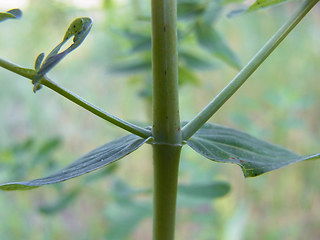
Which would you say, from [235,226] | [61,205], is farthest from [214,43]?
[235,226]

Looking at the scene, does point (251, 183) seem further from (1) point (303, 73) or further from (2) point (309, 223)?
(1) point (303, 73)

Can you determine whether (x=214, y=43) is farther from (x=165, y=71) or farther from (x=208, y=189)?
(x=165, y=71)

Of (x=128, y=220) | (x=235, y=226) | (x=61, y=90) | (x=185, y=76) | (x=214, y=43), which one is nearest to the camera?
(x=61, y=90)

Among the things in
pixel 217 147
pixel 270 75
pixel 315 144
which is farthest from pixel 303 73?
pixel 217 147

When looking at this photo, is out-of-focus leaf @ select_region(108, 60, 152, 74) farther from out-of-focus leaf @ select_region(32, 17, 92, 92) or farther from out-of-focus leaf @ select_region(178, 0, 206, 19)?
out-of-focus leaf @ select_region(32, 17, 92, 92)

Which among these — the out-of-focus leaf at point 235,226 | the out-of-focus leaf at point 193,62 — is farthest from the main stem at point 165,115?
the out-of-focus leaf at point 235,226

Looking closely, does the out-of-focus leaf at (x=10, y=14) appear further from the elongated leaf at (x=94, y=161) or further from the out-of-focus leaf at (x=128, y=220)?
the out-of-focus leaf at (x=128, y=220)

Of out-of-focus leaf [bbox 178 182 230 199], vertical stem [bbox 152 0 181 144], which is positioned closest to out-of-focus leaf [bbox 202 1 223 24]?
out-of-focus leaf [bbox 178 182 230 199]
